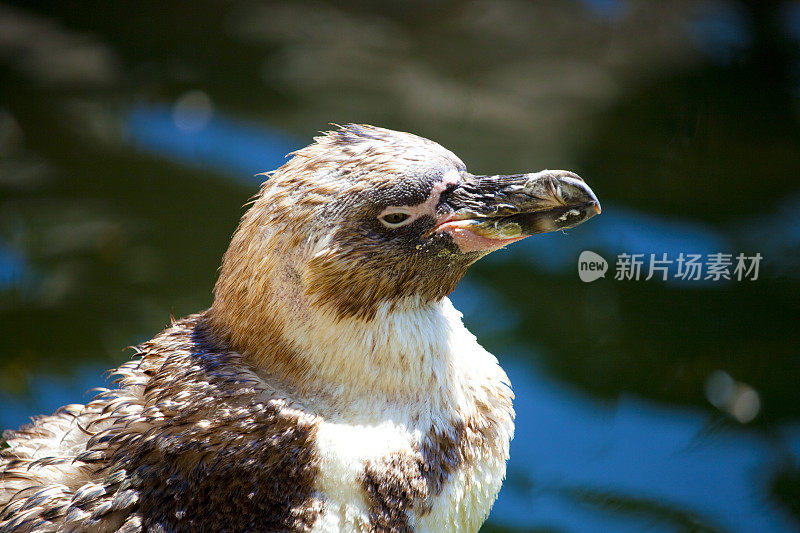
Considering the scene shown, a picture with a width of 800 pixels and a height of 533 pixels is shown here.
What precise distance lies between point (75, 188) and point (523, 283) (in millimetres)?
2302

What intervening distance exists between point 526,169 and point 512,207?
2.32 m

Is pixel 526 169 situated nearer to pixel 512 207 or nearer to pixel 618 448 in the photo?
pixel 618 448

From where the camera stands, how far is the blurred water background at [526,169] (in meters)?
3.48

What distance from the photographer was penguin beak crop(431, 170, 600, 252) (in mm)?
1963

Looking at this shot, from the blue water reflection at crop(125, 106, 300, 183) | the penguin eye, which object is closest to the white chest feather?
the penguin eye

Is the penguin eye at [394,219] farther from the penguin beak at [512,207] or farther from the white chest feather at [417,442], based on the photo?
the white chest feather at [417,442]

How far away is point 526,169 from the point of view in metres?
4.23

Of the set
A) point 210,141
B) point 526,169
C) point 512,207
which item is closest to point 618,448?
point 526,169
